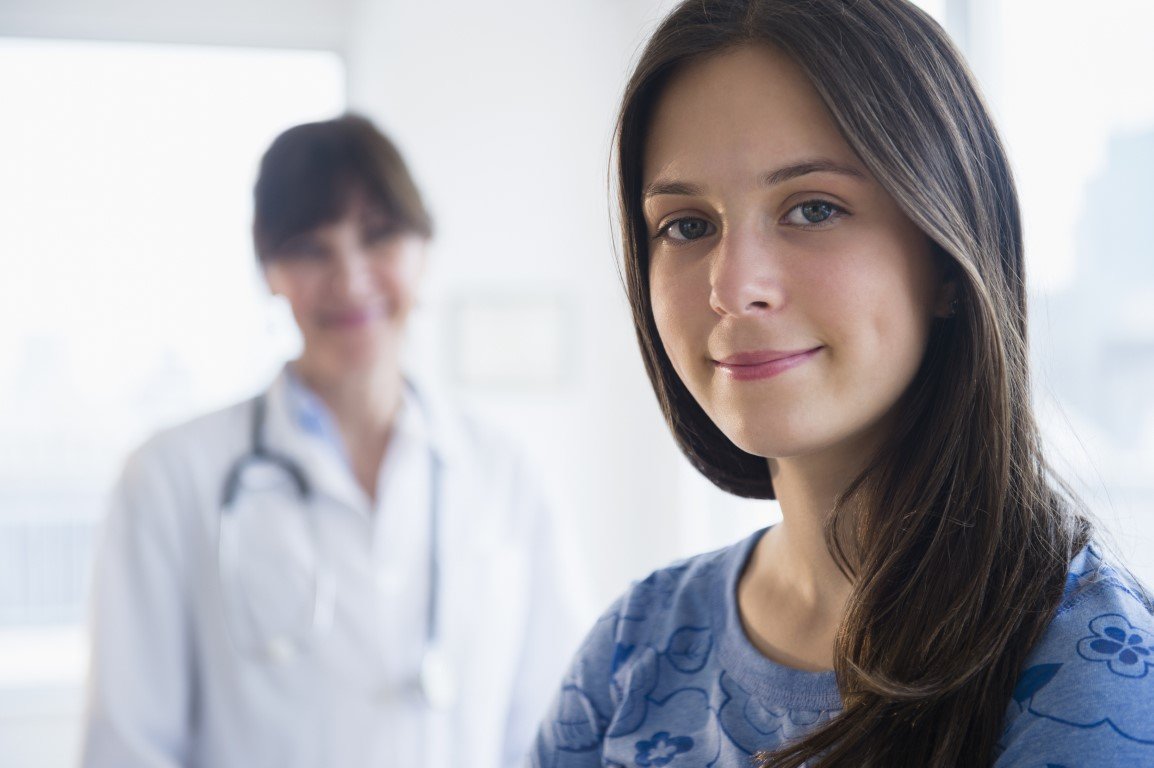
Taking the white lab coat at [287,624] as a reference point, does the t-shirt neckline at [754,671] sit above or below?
above

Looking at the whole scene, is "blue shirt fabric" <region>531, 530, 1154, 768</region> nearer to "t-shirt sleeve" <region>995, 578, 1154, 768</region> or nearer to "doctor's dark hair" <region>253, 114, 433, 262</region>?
"t-shirt sleeve" <region>995, 578, 1154, 768</region>

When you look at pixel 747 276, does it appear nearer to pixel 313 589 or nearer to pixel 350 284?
pixel 350 284

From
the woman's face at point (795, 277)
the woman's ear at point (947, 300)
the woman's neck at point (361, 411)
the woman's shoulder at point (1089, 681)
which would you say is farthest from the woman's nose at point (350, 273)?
the woman's shoulder at point (1089, 681)

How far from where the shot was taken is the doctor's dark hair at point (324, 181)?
156cm

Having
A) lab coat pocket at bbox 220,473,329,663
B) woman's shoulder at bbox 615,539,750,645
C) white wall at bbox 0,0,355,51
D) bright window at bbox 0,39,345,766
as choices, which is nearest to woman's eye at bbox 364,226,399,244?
lab coat pocket at bbox 220,473,329,663

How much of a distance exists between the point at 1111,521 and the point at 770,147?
2.80 ft

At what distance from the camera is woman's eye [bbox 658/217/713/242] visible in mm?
808

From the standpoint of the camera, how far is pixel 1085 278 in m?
1.39

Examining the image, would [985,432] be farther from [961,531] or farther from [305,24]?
[305,24]

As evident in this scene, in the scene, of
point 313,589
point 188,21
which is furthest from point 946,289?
point 188,21

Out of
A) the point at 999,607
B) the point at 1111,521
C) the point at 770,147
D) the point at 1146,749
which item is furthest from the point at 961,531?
the point at 1111,521

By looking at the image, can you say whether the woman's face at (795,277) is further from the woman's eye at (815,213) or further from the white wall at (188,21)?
the white wall at (188,21)

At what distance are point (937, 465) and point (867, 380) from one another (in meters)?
0.08

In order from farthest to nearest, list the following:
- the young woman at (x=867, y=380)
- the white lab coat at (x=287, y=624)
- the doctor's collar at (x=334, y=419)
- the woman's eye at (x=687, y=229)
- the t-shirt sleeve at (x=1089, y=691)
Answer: the doctor's collar at (x=334, y=419) → the white lab coat at (x=287, y=624) → the woman's eye at (x=687, y=229) → the young woman at (x=867, y=380) → the t-shirt sleeve at (x=1089, y=691)
